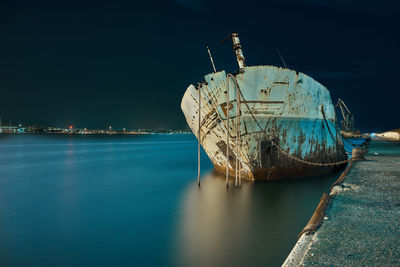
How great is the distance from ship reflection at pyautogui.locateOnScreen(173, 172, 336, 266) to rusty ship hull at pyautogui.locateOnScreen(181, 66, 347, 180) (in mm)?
811

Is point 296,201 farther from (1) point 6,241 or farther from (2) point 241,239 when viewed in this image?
(1) point 6,241

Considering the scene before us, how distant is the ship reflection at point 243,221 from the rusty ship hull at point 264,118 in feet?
2.66

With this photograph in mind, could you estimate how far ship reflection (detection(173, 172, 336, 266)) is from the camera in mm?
4855

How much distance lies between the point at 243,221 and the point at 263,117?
3890 mm

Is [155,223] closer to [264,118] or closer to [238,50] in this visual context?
[264,118]

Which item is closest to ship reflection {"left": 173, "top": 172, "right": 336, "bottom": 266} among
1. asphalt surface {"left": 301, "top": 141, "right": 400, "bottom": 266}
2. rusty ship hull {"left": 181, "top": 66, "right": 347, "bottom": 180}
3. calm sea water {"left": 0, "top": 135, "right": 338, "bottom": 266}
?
calm sea water {"left": 0, "top": 135, "right": 338, "bottom": 266}

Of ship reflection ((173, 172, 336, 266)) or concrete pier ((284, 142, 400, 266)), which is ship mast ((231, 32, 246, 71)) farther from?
concrete pier ((284, 142, 400, 266))

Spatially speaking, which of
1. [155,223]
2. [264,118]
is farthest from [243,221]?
[264,118]

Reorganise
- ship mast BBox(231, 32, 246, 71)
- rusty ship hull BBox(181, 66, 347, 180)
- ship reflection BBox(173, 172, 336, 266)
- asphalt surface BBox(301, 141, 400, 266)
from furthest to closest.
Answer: ship mast BBox(231, 32, 246, 71)
rusty ship hull BBox(181, 66, 347, 180)
ship reflection BBox(173, 172, 336, 266)
asphalt surface BBox(301, 141, 400, 266)

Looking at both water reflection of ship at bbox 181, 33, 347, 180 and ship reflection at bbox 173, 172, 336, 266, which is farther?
water reflection of ship at bbox 181, 33, 347, 180

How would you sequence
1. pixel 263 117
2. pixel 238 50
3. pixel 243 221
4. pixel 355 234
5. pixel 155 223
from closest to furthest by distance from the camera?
pixel 355 234, pixel 243 221, pixel 155 223, pixel 263 117, pixel 238 50

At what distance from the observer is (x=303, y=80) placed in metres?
9.70

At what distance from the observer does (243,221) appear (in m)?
6.77

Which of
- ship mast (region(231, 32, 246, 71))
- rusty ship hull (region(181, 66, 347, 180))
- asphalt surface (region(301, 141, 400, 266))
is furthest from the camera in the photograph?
ship mast (region(231, 32, 246, 71))
